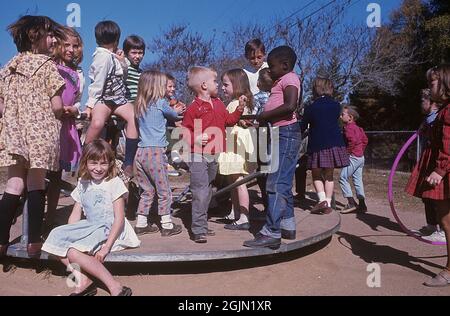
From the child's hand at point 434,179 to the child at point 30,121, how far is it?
295 cm

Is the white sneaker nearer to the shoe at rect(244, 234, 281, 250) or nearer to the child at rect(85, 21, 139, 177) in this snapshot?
the shoe at rect(244, 234, 281, 250)

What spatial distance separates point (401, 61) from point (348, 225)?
1802 centimetres

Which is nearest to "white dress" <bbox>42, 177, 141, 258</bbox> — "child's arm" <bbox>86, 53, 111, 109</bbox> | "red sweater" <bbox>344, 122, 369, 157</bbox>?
"child's arm" <bbox>86, 53, 111, 109</bbox>

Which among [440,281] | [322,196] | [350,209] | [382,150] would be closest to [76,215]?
[440,281]

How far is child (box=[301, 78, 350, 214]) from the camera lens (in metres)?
5.79

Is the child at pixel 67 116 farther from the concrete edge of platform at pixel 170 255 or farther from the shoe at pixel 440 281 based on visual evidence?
the shoe at pixel 440 281

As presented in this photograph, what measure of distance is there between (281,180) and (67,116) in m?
2.00

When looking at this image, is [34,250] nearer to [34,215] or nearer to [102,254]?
[34,215]

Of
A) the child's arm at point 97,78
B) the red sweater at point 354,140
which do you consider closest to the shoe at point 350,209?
the red sweater at point 354,140

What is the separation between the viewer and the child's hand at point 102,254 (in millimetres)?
3580

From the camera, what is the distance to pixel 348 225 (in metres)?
6.20

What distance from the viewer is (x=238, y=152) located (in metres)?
5.12

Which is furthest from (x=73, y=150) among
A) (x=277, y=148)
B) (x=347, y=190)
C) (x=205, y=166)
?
(x=347, y=190)

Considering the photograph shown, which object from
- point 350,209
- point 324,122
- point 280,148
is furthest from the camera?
point 350,209
